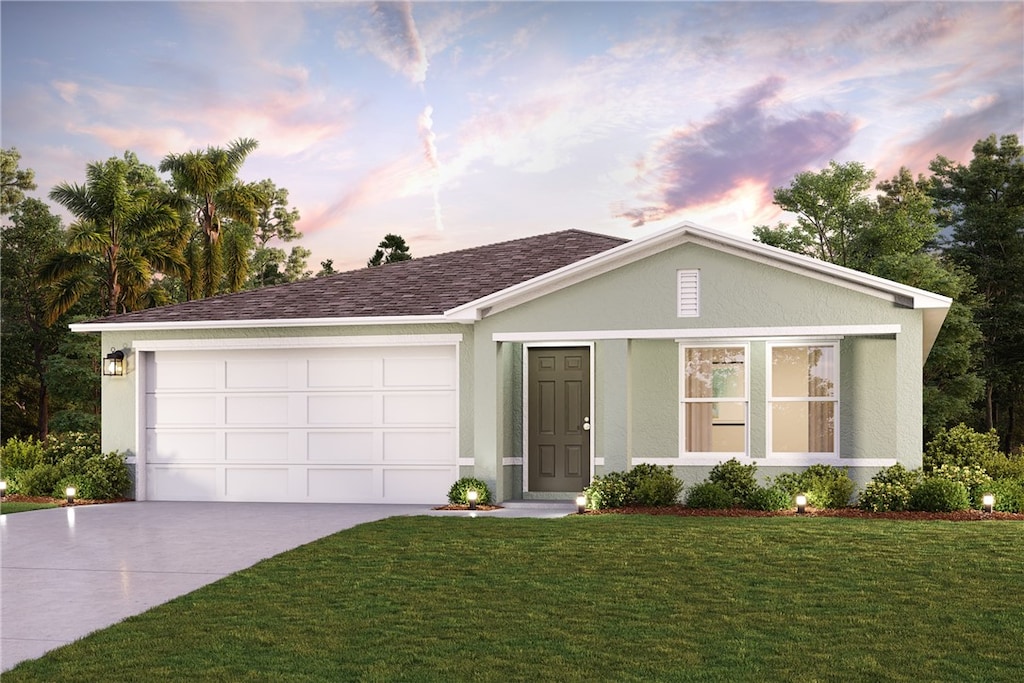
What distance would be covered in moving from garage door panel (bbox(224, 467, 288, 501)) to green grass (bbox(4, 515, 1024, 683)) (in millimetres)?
5502

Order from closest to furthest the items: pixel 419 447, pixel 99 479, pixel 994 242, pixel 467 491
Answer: pixel 467 491 < pixel 419 447 < pixel 99 479 < pixel 994 242

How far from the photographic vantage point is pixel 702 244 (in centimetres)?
1399

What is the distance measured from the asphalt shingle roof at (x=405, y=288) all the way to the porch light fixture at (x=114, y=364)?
2.14 ft

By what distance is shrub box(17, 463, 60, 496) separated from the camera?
16672 mm

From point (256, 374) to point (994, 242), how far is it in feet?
102

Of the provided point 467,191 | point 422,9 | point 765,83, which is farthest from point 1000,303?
point 422,9

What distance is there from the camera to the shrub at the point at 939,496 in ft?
41.9

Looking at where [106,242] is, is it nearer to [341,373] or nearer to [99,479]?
[99,479]

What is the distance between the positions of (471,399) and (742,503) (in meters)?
4.42

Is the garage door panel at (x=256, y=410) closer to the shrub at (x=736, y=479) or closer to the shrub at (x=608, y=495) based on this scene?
the shrub at (x=608, y=495)

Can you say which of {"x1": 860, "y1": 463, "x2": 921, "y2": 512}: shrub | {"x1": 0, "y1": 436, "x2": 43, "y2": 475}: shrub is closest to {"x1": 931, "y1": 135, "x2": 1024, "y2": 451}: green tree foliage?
{"x1": 860, "y1": 463, "x2": 921, "y2": 512}: shrub

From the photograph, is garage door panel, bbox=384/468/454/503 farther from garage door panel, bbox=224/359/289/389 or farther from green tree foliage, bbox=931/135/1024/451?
green tree foliage, bbox=931/135/1024/451

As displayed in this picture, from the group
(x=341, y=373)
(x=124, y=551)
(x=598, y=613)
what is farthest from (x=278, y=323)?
(x=598, y=613)

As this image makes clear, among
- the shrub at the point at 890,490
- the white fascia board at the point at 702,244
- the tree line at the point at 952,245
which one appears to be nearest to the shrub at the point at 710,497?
the shrub at the point at 890,490
